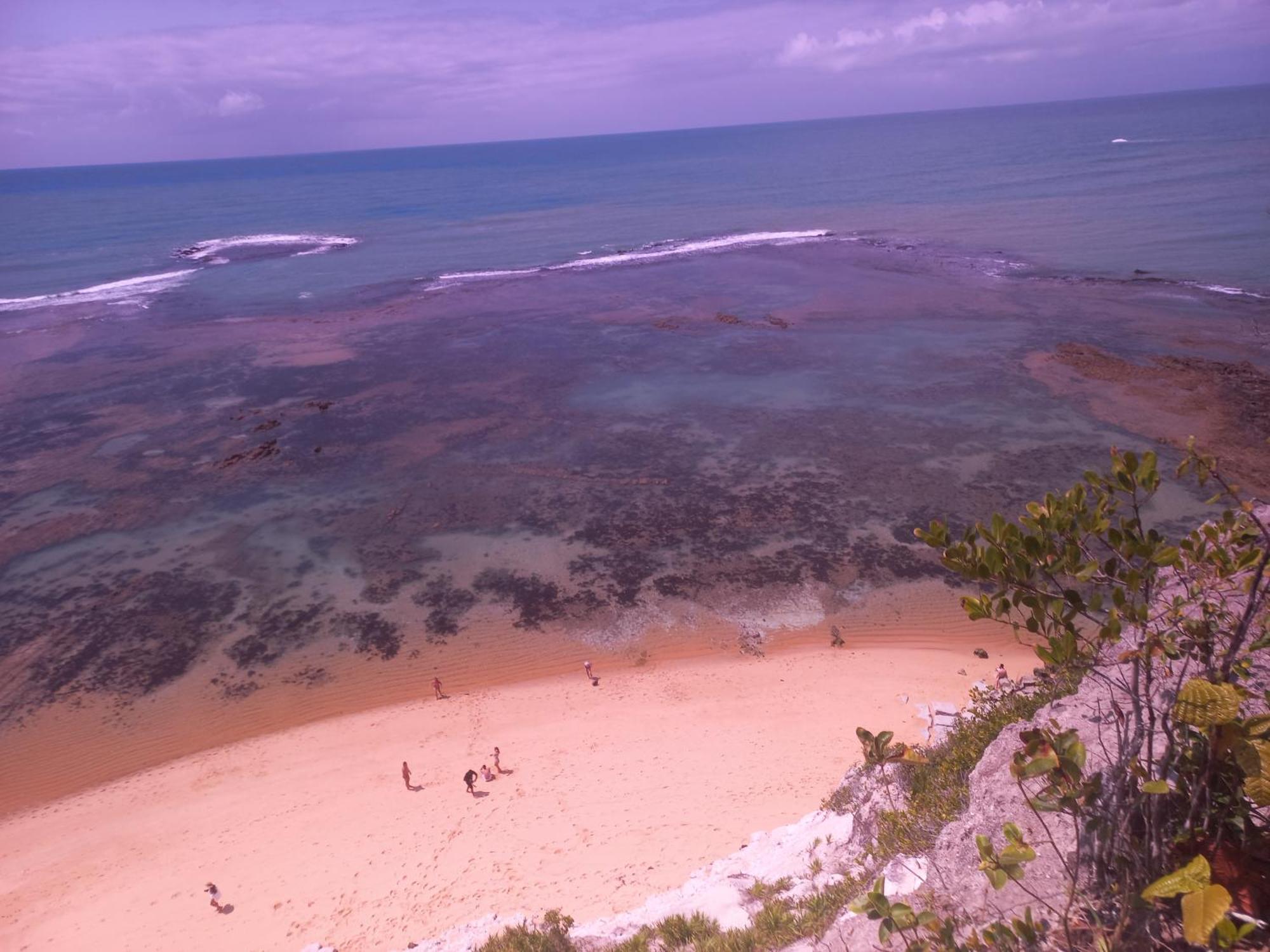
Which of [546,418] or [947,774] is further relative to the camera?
[546,418]

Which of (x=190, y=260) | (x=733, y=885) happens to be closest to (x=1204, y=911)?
(x=733, y=885)

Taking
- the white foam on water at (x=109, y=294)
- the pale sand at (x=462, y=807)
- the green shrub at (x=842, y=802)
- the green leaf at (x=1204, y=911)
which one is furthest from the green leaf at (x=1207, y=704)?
the white foam on water at (x=109, y=294)

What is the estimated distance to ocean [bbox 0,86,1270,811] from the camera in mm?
17500

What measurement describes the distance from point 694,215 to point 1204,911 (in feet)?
242

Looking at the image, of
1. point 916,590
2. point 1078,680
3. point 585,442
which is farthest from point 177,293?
point 1078,680

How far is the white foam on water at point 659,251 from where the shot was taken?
51844 millimetres

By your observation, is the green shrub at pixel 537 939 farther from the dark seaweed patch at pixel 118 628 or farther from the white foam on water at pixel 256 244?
the white foam on water at pixel 256 244

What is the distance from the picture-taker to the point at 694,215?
236 feet

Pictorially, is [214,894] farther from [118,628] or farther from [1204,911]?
[1204,911]

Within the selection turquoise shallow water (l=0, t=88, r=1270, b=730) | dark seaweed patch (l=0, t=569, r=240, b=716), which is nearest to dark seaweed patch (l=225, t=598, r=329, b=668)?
turquoise shallow water (l=0, t=88, r=1270, b=730)

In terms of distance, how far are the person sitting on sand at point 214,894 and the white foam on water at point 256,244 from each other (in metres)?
59.1

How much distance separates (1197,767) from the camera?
390cm

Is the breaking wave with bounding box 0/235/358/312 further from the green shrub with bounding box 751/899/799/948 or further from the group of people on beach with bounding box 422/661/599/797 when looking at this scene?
the green shrub with bounding box 751/899/799/948

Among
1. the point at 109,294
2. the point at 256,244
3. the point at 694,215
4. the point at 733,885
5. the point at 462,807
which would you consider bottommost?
the point at 462,807
